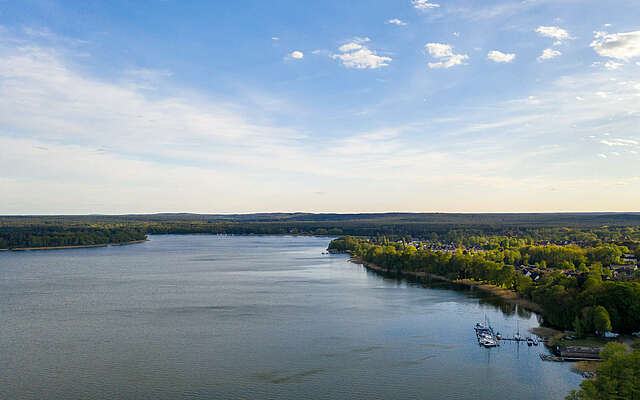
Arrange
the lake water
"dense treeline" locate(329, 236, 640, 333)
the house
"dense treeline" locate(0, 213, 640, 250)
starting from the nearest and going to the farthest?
1. the lake water
2. "dense treeline" locate(329, 236, 640, 333)
3. the house
4. "dense treeline" locate(0, 213, 640, 250)

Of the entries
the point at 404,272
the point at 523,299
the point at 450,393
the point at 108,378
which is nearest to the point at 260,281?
the point at 404,272

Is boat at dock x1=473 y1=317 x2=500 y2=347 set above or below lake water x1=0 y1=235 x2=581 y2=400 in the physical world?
above

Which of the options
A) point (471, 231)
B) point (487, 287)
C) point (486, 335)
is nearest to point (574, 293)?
point (486, 335)

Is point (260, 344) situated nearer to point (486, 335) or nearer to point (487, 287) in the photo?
point (486, 335)

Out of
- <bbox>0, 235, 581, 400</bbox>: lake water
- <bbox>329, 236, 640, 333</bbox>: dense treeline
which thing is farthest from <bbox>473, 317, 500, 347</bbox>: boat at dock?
<bbox>329, 236, 640, 333</bbox>: dense treeline

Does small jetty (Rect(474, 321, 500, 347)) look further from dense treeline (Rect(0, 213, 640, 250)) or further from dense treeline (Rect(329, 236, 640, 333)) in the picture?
dense treeline (Rect(0, 213, 640, 250))

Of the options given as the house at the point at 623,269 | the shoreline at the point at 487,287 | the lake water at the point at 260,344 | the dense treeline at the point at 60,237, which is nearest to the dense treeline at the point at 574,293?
the shoreline at the point at 487,287

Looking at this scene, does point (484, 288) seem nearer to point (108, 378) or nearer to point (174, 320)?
point (174, 320)
